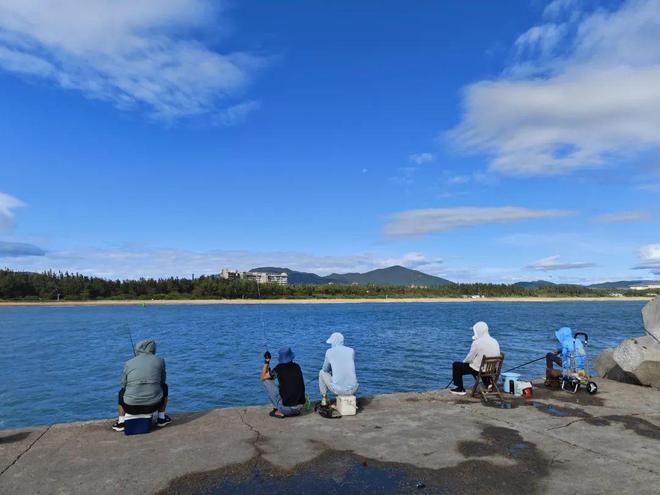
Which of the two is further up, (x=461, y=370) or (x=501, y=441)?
(x=461, y=370)

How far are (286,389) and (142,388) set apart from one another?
8.17ft

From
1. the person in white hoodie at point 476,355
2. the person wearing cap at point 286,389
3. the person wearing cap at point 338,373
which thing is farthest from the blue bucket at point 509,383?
the person wearing cap at point 286,389

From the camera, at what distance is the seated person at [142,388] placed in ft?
25.8

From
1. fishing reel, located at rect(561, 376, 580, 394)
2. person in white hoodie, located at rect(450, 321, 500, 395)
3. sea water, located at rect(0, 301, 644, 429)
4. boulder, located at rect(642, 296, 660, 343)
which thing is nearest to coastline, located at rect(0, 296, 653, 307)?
sea water, located at rect(0, 301, 644, 429)

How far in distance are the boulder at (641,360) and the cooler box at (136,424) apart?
11.0 m

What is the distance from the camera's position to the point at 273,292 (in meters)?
172

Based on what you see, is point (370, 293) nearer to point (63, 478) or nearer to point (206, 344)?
point (206, 344)

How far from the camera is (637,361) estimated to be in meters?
11.4

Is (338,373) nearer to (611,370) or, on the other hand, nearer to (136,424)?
(136,424)

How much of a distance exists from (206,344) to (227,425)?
34.7 meters

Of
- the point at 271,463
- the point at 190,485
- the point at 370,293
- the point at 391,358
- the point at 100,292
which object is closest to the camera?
the point at 190,485

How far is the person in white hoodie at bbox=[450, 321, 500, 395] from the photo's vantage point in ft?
34.9

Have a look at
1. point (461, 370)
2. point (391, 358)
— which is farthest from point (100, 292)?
point (461, 370)

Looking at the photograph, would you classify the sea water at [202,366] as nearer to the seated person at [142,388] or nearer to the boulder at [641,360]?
the boulder at [641,360]
